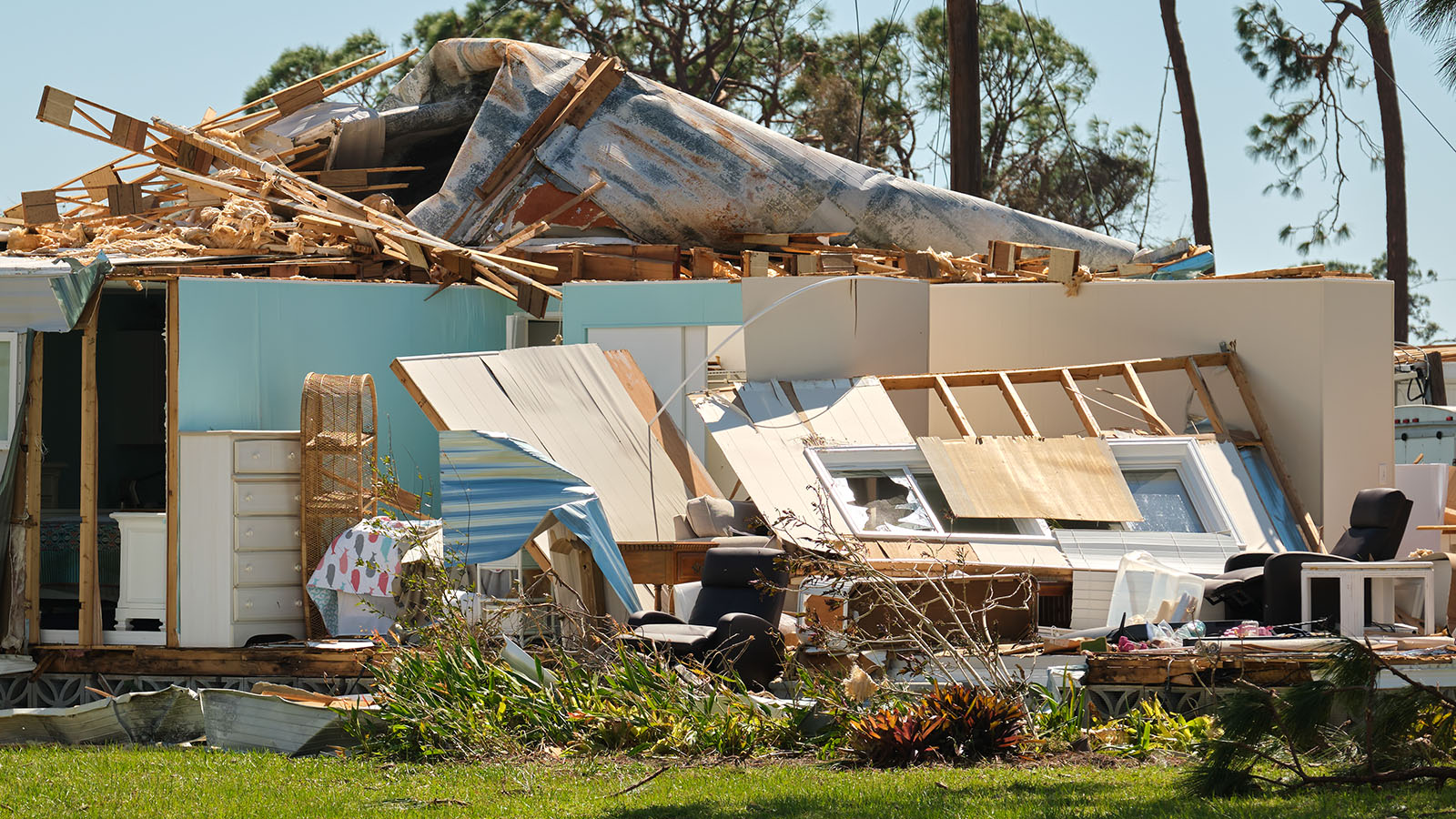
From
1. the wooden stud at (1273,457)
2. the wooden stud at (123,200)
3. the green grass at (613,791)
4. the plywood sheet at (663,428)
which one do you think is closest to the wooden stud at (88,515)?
the green grass at (613,791)

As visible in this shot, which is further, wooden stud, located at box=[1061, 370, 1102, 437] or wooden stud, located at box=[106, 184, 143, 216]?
wooden stud, located at box=[106, 184, 143, 216]

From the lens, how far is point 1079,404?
12594 millimetres

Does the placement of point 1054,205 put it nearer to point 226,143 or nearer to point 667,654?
point 226,143

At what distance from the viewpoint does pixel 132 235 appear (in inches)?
530

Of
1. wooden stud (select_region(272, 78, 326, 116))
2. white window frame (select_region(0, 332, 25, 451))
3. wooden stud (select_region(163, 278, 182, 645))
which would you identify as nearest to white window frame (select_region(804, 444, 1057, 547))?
wooden stud (select_region(163, 278, 182, 645))

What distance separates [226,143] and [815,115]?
18.2 m

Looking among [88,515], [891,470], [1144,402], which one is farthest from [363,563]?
[1144,402]

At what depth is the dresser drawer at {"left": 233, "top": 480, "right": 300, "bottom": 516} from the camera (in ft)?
32.4

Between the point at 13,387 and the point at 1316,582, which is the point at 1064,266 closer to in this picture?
the point at 1316,582

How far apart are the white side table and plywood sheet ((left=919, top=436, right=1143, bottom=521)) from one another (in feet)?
7.44

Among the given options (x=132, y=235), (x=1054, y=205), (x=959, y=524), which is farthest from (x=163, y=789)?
(x=1054, y=205)

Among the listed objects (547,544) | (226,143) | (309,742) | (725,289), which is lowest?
(309,742)

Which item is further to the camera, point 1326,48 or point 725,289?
point 1326,48

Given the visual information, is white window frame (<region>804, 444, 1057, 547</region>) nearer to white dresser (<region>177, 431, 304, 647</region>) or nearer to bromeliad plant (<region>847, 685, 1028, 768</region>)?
bromeliad plant (<region>847, 685, 1028, 768</region>)
